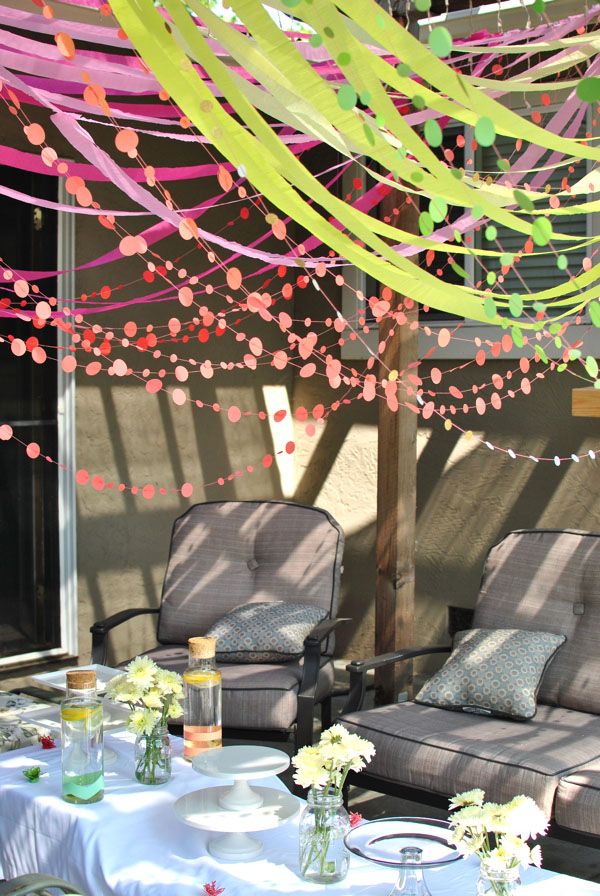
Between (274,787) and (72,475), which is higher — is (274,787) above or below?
below

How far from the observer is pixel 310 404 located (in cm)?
605

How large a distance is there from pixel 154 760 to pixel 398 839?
746 millimetres

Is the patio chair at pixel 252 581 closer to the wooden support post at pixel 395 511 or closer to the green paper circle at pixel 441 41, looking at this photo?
the wooden support post at pixel 395 511

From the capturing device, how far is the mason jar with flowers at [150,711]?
2.68 metres

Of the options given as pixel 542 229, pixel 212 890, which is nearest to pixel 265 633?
pixel 212 890

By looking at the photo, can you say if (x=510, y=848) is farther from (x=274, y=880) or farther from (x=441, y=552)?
(x=441, y=552)

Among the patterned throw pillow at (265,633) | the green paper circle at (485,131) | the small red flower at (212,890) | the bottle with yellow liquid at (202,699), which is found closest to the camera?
the green paper circle at (485,131)

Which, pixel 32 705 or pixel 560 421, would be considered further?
pixel 560 421

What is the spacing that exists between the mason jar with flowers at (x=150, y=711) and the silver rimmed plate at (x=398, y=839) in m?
0.64

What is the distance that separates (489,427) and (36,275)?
2.47 m

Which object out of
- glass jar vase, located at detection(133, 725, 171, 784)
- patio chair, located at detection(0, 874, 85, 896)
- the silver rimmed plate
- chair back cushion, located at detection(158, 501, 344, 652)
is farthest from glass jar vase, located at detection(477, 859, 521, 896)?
chair back cushion, located at detection(158, 501, 344, 652)

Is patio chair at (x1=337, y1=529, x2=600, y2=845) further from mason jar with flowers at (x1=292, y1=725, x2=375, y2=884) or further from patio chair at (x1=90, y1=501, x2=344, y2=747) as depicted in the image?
mason jar with flowers at (x1=292, y1=725, x2=375, y2=884)

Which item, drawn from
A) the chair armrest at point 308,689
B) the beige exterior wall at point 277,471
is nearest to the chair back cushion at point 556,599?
the chair armrest at point 308,689

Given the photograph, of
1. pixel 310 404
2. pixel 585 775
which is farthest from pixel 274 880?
pixel 310 404
